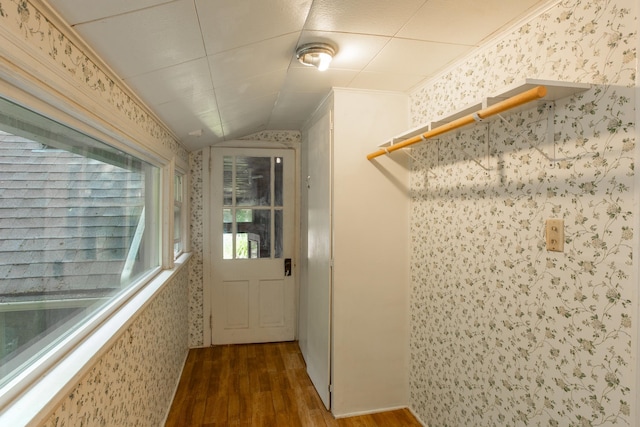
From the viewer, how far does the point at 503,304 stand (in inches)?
63.1

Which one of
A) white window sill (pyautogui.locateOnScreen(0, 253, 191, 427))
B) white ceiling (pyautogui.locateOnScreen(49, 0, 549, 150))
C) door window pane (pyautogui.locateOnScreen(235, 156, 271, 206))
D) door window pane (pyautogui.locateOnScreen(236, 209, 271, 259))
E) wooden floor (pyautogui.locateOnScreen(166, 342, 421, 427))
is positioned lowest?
wooden floor (pyautogui.locateOnScreen(166, 342, 421, 427))

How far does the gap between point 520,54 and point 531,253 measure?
843 millimetres

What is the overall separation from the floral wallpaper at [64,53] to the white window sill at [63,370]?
835 millimetres

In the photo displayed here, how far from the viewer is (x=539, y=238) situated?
1.42 m

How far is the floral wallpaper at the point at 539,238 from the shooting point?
112 cm

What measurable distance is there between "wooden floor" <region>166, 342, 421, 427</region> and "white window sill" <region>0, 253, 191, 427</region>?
119cm

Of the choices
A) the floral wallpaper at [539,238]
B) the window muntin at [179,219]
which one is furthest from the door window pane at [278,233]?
the floral wallpaper at [539,238]

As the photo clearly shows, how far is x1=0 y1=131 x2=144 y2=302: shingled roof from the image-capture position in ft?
3.14

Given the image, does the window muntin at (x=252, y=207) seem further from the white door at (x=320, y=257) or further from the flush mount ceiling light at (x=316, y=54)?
the flush mount ceiling light at (x=316, y=54)

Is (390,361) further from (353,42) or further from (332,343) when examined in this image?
(353,42)

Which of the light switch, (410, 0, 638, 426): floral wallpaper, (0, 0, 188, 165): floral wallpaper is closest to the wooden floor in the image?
(410, 0, 638, 426): floral wallpaper

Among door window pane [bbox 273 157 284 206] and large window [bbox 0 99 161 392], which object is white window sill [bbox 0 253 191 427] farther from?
door window pane [bbox 273 157 284 206]

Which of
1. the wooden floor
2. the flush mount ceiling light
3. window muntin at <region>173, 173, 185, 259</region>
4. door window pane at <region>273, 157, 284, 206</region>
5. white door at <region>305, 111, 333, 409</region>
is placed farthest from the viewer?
door window pane at <region>273, 157, 284, 206</region>

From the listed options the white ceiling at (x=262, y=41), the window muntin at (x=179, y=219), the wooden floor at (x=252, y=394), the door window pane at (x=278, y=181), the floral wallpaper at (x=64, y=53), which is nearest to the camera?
the floral wallpaper at (x=64, y=53)
